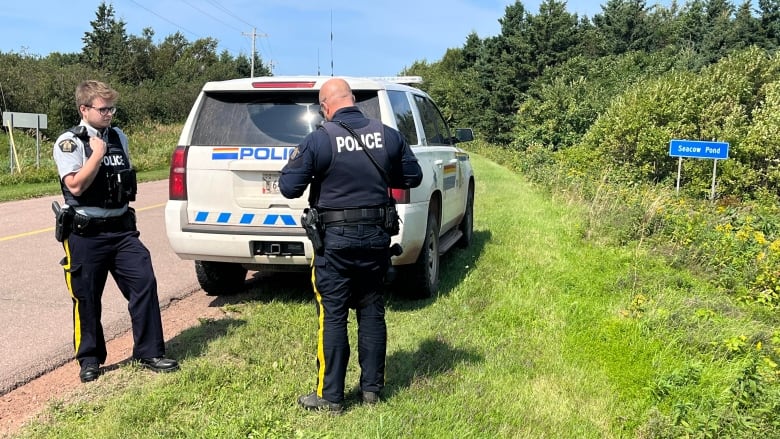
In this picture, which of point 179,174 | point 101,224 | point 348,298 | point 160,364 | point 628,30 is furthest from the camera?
point 628,30

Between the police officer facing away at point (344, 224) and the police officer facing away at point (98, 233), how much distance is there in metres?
1.20

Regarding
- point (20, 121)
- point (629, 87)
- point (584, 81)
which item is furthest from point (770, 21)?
point (20, 121)

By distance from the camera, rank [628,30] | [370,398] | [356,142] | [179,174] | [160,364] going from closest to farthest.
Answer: [356,142], [370,398], [160,364], [179,174], [628,30]

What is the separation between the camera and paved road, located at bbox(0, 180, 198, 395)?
4.29m

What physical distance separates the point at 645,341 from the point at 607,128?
18542 mm

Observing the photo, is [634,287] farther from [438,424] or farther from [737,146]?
[737,146]

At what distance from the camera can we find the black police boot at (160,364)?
12.9 ft

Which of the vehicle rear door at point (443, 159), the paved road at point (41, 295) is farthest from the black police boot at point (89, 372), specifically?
the vehicle rear door at point (443, 159)

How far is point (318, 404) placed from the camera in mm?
3348

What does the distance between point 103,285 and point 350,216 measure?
1.81 m

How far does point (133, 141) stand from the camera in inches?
1214

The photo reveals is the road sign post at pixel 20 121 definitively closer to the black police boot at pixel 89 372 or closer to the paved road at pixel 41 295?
the paved road at pixel 41 295

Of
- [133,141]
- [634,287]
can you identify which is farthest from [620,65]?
[634,287]

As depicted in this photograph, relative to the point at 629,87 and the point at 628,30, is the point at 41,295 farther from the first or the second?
the point at 628,30
